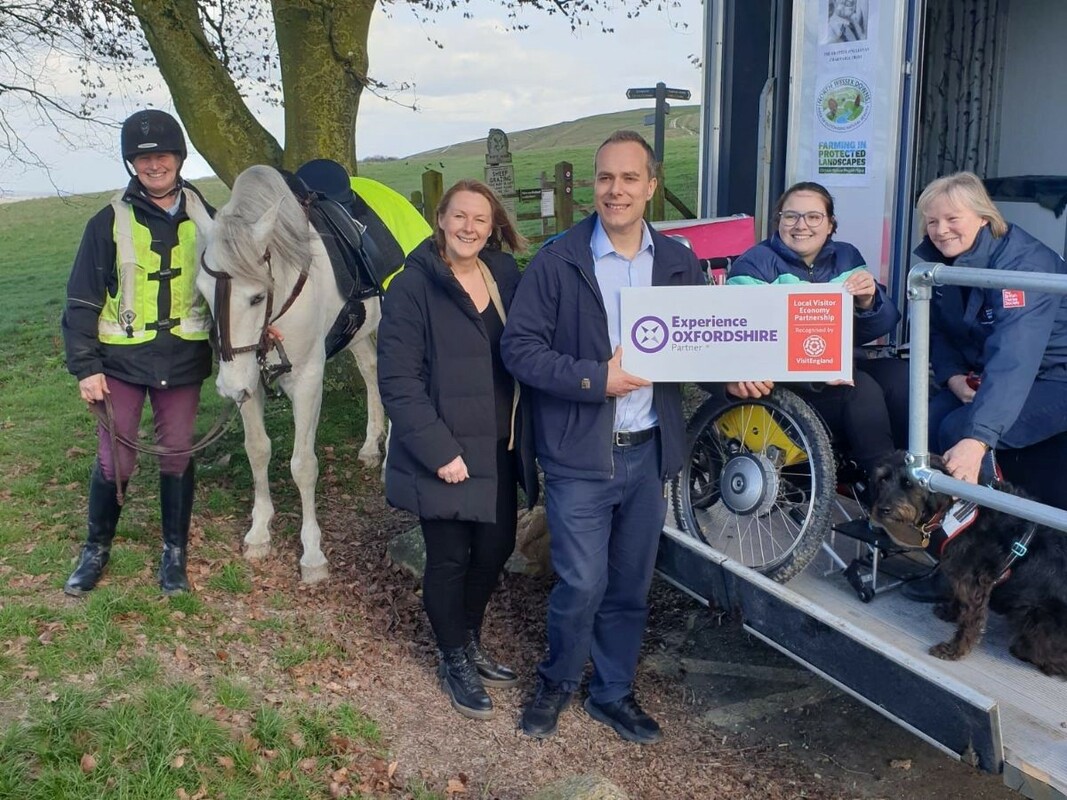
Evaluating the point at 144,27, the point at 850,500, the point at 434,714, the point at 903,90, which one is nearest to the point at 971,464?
the point at 850,500

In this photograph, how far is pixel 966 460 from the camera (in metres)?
3.10

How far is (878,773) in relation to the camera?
141 inches

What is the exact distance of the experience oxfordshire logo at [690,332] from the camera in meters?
3.29

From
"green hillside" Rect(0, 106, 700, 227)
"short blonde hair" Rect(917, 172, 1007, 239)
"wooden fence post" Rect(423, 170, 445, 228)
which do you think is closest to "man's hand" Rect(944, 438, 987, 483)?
"short blonde hair" Rect(917, 172, 1007, 239)

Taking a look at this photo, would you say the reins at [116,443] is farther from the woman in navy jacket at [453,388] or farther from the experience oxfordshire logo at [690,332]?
the experience oxfordshire logo at [690,332]

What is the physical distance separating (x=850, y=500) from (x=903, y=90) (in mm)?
2157

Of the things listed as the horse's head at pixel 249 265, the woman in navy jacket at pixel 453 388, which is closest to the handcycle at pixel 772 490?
the woman in navy jacket at pixel 453 388

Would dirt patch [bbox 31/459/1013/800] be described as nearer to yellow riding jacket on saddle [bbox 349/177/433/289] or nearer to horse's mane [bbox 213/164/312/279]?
horse's mane [bbox 213/164/312/279]

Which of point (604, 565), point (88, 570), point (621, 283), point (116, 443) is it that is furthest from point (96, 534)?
point (621, 283)

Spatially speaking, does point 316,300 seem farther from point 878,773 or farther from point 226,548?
point 878,773

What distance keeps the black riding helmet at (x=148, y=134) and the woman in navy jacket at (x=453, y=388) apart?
1192 millimetres

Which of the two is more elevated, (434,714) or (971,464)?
(971,464)

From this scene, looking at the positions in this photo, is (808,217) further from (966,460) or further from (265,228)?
(265,228)

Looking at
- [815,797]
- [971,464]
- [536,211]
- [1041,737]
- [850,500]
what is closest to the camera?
[1041,737]
